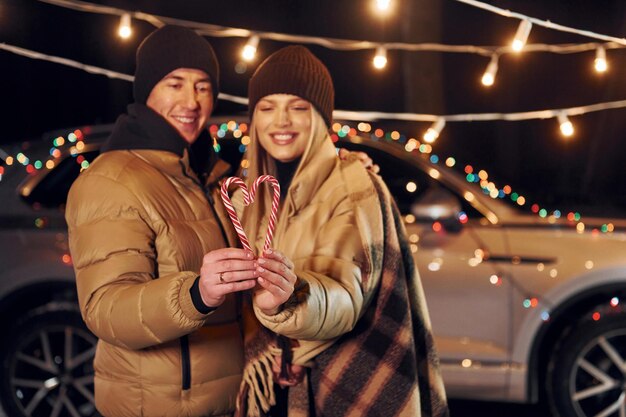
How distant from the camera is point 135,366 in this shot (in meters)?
2.34

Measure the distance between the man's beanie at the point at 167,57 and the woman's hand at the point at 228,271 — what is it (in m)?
0.85

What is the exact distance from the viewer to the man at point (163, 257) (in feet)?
6.83

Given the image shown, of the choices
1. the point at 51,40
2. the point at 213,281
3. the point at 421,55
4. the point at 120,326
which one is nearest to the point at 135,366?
the point at 120,326

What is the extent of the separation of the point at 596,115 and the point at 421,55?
321cm

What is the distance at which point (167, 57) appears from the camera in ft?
8.54

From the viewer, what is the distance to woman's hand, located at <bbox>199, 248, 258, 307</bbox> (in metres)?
1.92

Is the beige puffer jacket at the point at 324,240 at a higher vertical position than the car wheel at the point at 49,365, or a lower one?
higher

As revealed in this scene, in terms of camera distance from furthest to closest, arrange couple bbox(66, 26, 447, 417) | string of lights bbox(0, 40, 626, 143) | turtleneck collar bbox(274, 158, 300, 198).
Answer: string of lights bbox(0, 40, 626, 143)
turtleneck collar bbox(274, 158, 300, 198)
couple bbox(66, 26, 447, 417)

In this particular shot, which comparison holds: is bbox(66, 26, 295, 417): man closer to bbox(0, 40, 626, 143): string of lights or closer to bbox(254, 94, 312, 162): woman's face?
bbox(254, 94, 312, 162): woman's face

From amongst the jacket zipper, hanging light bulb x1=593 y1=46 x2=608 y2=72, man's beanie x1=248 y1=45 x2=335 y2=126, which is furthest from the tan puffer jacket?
hanging light bulb x1=593 y1=46 x2=608 y2=72

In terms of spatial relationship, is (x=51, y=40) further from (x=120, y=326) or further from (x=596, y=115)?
(x=596, y=115)

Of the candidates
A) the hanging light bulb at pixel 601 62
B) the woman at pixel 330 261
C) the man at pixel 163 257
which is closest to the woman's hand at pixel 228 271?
the man at pixel 163 257

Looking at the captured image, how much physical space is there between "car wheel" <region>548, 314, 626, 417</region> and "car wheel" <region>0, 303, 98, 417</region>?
2.42 meters

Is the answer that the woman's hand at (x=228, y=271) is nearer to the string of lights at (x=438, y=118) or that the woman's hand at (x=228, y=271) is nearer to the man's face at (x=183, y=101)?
the man's face at (x=183, y=101)
